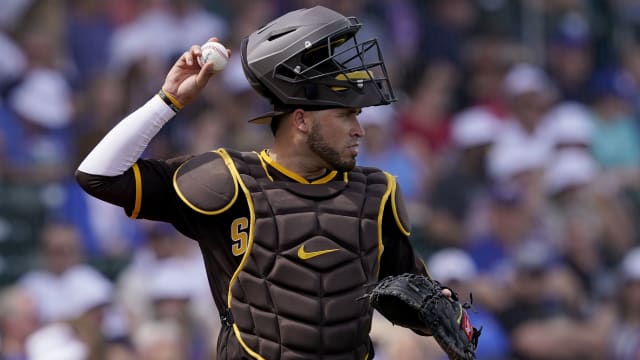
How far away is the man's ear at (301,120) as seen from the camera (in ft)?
14.6

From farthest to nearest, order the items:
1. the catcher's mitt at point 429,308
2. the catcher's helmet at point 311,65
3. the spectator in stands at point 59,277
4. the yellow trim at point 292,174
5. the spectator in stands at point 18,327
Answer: the spectator in stands at point 59,277 → the spectator in stands at point 18,327 → the yellow trim at point 292,174 → the catcher's helmet at point 311,65 → the catcher's mitt at point 429,308

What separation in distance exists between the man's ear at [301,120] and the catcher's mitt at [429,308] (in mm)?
611

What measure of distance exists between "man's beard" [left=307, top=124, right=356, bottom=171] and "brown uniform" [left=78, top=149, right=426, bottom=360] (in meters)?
0.09

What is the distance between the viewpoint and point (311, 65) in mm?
4441

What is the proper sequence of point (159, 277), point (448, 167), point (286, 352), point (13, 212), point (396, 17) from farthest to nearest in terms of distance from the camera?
point (396, 17) < point (448, 167) < point (13, 212) < point (159, 277) < point (286, 352)

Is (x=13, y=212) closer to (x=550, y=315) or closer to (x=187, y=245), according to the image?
(x=187, y=245)

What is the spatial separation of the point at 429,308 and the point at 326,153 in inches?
26.2

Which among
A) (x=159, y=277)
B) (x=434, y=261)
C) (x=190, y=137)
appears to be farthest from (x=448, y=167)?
(x=159, y=277)

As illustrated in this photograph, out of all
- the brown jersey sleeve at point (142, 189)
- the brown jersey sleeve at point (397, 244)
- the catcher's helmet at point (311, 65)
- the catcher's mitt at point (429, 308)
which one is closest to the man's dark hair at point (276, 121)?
the catcher's helmet at point (311, 65)

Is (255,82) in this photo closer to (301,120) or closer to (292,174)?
(301,120)

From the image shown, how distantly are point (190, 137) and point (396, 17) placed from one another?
233 cm

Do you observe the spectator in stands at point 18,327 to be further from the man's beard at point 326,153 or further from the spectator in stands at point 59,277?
the man's beard at point 326,153

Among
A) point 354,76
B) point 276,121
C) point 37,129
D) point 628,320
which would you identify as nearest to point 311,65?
point 354,76

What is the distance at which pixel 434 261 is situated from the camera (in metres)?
8.68
